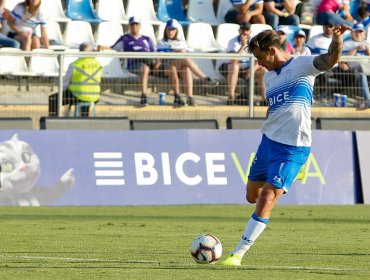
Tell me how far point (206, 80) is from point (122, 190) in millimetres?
3165

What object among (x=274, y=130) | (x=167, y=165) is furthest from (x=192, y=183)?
(x=274, y=130)

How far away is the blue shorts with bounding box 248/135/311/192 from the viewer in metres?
10.9

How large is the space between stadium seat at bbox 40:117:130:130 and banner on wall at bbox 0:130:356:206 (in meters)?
0.37

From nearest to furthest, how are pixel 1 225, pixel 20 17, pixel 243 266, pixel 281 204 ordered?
pixel 243 266 < pixel 1 225 < pixel 281 204 < pixel 20 17

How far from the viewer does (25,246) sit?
12664 millimetres

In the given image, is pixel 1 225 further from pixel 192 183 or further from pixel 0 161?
pixel 192 183

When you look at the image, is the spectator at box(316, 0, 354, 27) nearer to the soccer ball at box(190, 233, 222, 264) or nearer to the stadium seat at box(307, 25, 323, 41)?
the stadium seat at box(307, 25, 323, 41)

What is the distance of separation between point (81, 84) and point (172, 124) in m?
1.82

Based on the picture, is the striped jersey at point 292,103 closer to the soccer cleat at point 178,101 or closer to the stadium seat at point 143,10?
the soccer cleat at point 178,101

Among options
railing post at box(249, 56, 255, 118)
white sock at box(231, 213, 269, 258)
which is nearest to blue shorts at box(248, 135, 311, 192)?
white sock at box(231, 213, 269, 258)

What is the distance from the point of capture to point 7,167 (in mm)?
19219

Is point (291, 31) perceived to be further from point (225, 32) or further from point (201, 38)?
point (201, 38)

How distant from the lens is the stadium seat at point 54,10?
24.8 metres

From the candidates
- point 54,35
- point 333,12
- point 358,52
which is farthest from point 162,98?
point 333,12
